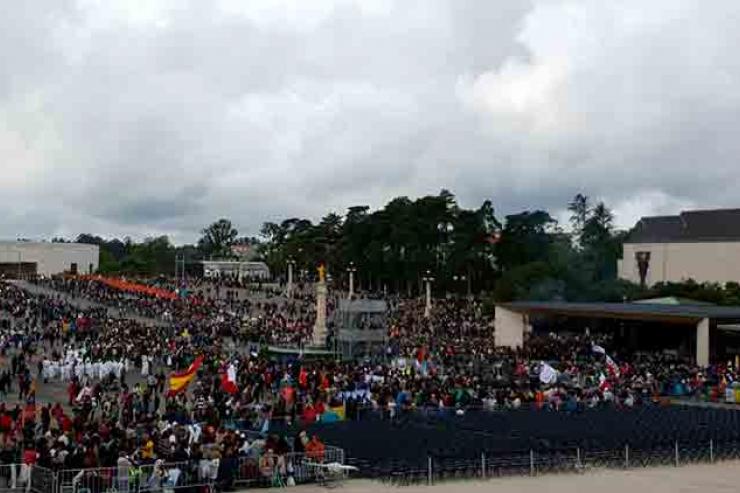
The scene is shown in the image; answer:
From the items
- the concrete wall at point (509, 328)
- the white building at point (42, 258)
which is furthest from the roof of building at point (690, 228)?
the white building at point (42, 258)

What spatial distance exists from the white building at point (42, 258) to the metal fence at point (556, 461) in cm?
13153

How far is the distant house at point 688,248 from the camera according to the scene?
11106cm

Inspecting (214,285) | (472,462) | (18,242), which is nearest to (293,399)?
(472,462)

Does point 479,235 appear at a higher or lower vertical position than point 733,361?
higher

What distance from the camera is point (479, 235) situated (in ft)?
340

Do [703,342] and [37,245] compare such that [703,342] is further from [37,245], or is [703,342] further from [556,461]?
[37,245]

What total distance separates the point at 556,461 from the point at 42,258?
140 meters

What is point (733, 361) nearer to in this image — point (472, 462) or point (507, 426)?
point (507, 426)

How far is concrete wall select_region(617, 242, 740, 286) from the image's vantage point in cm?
11050

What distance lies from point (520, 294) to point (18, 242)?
96.6 metres

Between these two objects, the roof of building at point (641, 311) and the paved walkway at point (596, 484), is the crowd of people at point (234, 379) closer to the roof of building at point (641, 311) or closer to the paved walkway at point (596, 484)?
the paved walkway at point (596, 484)

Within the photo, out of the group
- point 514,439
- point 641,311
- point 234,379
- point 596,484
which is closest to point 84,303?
point 641,311

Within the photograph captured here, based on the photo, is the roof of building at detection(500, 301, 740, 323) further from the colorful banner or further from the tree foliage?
the tree foliage

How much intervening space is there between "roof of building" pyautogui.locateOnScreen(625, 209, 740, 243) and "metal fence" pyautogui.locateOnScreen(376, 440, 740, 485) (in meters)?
88.1
